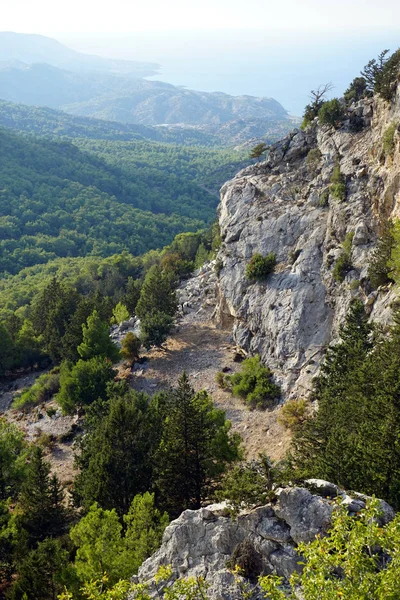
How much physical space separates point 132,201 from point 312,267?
164m

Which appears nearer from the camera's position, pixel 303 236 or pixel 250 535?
pixel 250 535

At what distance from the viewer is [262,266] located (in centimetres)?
4072

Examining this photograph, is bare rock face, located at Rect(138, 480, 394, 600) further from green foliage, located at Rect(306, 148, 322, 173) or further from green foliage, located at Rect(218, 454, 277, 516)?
green foliage, located at Rect(306, 148, 322, 173)

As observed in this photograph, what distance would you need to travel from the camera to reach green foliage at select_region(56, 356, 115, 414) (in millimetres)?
39438

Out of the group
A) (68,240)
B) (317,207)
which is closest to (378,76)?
(317,207)

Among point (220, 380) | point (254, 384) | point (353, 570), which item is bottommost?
point (220, 380)

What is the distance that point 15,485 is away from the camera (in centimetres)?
3006

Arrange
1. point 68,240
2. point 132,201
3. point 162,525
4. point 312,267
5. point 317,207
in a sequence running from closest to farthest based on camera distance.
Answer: point 162,525 < point 312,267 < point 317,207 < point 68,240 < point 132,201

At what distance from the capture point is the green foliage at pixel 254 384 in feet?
114

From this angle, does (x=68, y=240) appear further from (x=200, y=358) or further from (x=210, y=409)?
(x=210, y=409)

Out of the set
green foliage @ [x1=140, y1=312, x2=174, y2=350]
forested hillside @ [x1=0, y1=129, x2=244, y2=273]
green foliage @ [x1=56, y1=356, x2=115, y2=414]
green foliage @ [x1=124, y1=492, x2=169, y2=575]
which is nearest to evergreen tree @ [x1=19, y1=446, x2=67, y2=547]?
green foliage @ [x1=124, y1=492, x2=169, y2=575]

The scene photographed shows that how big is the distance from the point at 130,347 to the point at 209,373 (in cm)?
929

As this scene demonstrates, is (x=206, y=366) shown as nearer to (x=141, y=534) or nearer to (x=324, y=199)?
(x=324, y=199)

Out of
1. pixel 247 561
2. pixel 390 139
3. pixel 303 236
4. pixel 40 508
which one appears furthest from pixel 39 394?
pixel 390 139
